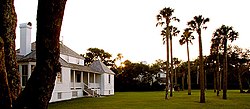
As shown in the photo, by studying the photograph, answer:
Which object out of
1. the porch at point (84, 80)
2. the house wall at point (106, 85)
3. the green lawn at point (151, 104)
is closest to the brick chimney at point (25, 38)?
the green lawn at point (151, 104)

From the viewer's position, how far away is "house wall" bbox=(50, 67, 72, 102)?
33.2 meters

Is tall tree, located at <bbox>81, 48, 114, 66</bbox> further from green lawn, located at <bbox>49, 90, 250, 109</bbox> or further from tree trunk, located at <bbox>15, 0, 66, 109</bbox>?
tree trunk, located at <bbox>15, 0, 66, 109</bbox>

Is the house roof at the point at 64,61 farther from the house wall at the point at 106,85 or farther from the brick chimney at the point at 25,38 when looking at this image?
the house wall at the point at 106,85

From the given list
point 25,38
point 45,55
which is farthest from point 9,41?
point 25,38

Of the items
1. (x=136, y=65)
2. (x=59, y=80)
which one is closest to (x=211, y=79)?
(x=136, y=65)

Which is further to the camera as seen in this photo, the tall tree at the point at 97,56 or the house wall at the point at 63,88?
the tall tree at the point at 97,56

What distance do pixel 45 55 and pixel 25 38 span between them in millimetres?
30264

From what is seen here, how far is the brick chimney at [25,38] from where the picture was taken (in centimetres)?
3222

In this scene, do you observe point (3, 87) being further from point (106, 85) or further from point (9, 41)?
point (106, 85)

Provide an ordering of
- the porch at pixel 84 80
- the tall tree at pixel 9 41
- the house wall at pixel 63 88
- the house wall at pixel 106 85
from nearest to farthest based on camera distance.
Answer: the tall tree at pixel 9 41 < the house wall at pixel 63 88 < the porch at pixel 84 80 < the house wall at pixel 106 85

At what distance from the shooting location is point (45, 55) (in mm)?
3650

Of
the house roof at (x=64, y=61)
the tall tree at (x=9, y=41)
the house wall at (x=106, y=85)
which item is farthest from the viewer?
the house wall at (x=106, y=85)

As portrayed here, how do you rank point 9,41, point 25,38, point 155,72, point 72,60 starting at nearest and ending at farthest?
point 9,41 < point 25,38 < point 72,60 < point 155,72

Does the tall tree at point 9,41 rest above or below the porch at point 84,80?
above
